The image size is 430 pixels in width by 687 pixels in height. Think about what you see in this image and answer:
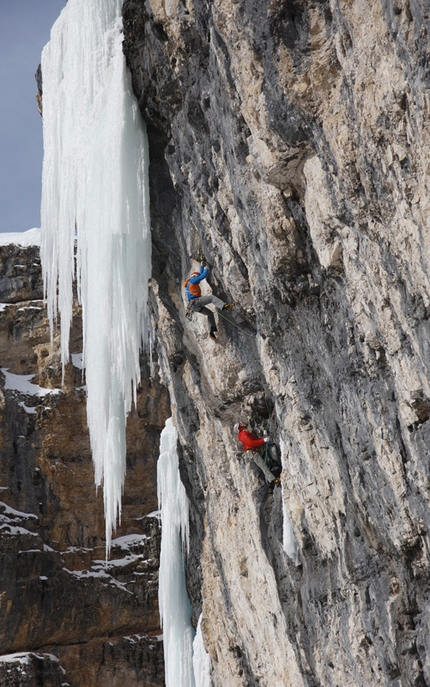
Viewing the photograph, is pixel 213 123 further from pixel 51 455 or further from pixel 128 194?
pixel 51 455

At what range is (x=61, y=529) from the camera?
19.7m

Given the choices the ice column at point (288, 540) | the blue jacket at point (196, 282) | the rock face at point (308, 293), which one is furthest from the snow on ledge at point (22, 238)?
the ice column at point (288, 540)

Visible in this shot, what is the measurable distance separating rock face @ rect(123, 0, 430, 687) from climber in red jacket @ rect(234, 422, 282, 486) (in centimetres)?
19

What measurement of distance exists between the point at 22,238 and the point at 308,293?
50.9 ft

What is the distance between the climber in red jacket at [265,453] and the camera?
946cm

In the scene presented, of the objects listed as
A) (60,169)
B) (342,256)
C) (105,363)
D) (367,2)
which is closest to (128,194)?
(60,169)

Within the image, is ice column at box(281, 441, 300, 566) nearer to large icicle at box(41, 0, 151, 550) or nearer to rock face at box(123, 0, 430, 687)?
rock face at box(123, 0, 430, 687)

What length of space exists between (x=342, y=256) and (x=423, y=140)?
1678mm

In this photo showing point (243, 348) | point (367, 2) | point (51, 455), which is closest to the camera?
point (367, 2)

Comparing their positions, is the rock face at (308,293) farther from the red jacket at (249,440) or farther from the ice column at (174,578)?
the ice column at (174,578)

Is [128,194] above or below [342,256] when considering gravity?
above

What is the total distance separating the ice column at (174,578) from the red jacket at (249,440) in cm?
346

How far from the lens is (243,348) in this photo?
9711 mm

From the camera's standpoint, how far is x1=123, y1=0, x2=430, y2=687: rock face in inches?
233
